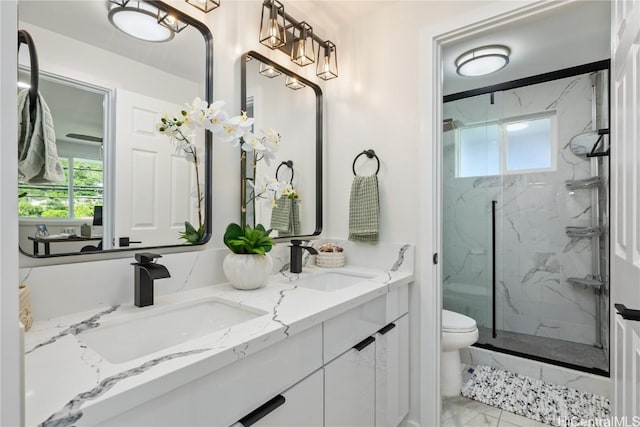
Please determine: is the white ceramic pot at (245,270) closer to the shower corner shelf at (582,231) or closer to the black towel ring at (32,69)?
the black towel ring at (32,69)

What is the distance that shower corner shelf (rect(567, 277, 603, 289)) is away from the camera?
8.41 feet

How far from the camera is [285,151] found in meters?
1.79

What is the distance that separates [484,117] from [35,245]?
3171mm

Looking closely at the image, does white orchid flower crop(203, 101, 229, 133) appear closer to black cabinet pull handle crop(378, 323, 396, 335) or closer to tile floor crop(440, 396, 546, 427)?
black cabinet pull handle crop(378, 323, 396, 335)

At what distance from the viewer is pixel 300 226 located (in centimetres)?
188

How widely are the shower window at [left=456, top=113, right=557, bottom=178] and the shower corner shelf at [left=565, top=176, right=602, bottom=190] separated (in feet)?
0.73

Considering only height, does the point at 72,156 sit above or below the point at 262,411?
above

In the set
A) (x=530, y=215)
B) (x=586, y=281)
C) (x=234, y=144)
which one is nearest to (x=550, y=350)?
(x=586, y=281)

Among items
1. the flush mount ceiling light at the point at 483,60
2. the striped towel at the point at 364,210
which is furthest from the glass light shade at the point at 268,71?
the flush mount ceiling light at the point at 483,60

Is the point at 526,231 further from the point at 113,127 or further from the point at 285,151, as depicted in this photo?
the point at 113,127

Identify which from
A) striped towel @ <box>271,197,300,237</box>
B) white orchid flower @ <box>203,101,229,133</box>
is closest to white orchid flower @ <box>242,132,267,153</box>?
white orchid flower @ <box>203,101,229,133</box>

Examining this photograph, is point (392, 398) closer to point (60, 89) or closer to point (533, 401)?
point (533, 401)

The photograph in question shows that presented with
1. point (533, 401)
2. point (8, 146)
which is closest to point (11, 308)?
point (8, 146)

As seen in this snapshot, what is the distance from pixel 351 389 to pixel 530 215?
8.24 ft
